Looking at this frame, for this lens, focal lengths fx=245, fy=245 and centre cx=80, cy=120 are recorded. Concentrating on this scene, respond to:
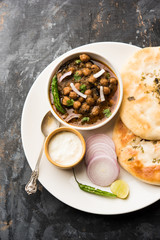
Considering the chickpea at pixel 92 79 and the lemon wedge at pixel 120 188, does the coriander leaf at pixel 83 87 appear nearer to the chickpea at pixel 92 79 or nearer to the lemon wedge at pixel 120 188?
the chickpea at pixel 92 79

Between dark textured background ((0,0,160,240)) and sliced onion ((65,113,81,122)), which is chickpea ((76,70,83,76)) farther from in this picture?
dark textured background ((0,0,160,240))

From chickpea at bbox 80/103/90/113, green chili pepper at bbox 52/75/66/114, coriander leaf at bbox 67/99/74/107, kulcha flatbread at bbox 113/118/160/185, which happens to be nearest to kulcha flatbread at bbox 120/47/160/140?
kulcha flatbread at bbox 113/118/160/185

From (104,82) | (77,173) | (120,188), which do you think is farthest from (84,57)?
(120,188)

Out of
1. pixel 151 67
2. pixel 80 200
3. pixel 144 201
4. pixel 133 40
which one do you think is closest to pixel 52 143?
pixel 80 200

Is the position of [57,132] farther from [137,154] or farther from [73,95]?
[137,154]

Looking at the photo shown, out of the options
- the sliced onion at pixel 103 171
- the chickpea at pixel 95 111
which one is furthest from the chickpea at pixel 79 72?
the sliced onion at pixel 103 171
